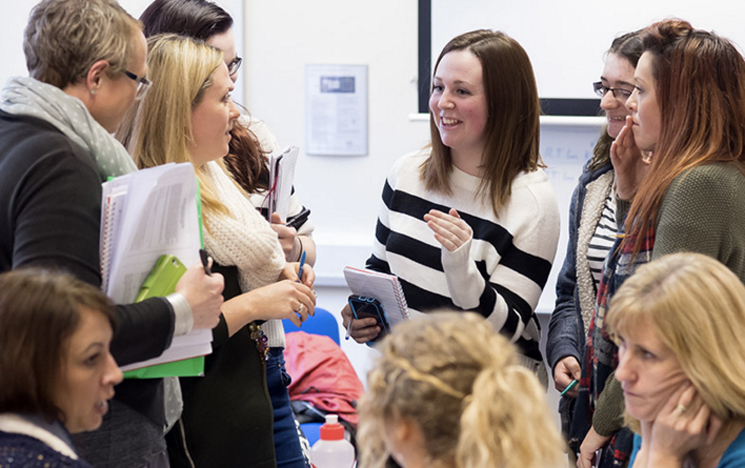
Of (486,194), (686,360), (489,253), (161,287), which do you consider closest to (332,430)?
(489,253)

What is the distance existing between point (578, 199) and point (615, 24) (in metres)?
1.39

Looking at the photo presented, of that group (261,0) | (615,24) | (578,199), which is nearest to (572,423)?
(578,199)

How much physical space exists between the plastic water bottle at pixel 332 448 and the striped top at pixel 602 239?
42.9 inches

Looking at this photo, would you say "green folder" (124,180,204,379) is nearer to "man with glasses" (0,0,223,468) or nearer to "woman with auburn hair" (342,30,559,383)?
"man with glasses" (0,0,223,468)

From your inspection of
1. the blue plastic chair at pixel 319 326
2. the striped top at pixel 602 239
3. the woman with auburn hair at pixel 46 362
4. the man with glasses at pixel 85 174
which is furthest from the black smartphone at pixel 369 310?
the woman with auburn hair at pixel 46 362

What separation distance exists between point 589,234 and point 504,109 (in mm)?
458

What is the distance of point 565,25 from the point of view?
3602 mm

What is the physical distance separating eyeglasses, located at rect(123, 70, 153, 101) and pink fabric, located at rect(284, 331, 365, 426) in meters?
1.73

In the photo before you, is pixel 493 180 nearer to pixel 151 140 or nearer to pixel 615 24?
pixel 151 140

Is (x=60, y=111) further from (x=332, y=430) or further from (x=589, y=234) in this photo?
(x=332, y=430)

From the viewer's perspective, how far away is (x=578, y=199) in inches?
99.7

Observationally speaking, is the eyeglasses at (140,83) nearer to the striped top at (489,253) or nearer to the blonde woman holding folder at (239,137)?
the blonde woman holding folder at (239,137)

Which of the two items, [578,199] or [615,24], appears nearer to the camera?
[578,199]

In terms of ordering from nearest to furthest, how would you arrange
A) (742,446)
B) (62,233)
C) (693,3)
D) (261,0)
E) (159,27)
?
1. (62,233)
2. (742,446)
3. (159,27)
4. (693,3)
5. (261,0)
